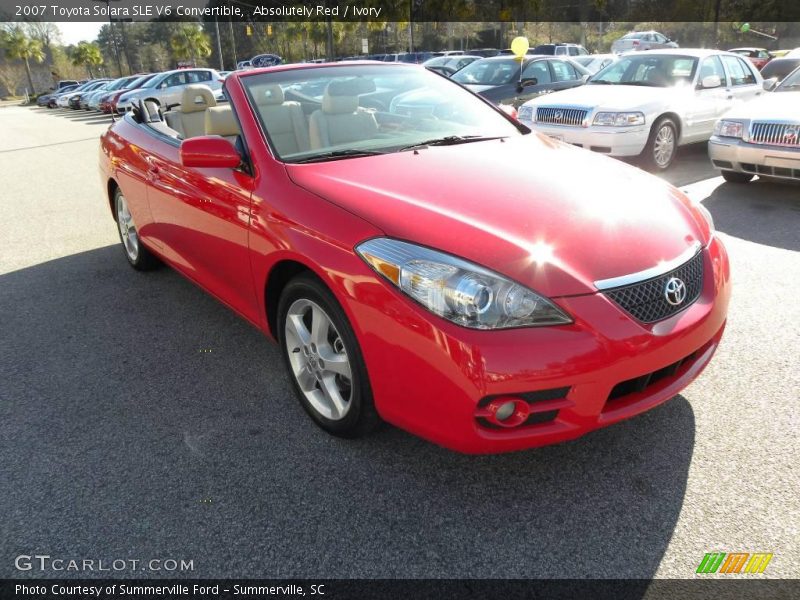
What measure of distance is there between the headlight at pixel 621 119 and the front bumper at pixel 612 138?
49 millimetres

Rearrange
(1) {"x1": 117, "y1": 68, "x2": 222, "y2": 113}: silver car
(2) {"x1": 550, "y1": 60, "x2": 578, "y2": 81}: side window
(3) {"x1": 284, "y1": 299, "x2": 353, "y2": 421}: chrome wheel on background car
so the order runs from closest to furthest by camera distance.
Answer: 1. (3) {"x1": 284, "y1": 299, "x2": 353, "y2": 421}: chrome wheel on background car
2. (2) {"x1": 550, "y1": 60, "x2": 578, "y2": 81}: side window
3. (1) {"x1": 117, "y1": 68, "x2": 222, "y2": 113}: silver car

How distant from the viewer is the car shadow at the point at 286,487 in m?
2.08

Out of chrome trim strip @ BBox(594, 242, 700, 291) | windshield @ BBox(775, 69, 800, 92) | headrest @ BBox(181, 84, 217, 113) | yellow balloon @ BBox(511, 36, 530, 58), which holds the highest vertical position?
yellow balloon @ BBox(511, 36, 530, 58)

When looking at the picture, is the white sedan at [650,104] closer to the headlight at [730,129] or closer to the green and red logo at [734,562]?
the headlight at [730,129]

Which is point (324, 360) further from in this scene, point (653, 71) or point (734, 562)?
point (653, 71)

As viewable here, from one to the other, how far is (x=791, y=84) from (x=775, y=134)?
5.44 feet

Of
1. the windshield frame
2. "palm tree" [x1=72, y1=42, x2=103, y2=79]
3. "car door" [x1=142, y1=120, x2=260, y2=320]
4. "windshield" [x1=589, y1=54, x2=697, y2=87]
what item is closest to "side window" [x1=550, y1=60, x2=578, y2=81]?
"windshield" [x1=589, y1=54, x2=697, y2=87]

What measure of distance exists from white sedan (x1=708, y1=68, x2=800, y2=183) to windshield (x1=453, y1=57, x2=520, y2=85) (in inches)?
192

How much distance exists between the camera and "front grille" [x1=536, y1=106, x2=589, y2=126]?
7.70 metres

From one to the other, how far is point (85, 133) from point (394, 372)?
773 inches

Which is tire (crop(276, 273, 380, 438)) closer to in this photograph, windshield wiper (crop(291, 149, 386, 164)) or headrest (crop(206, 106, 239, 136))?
windshield wiper (crop(291, 149, 386, 164))

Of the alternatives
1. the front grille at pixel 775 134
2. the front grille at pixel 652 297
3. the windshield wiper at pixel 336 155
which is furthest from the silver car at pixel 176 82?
the front grille at pixel 652 297

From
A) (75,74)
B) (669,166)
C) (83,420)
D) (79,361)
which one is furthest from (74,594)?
(75,74)

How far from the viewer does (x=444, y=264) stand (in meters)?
2.13
